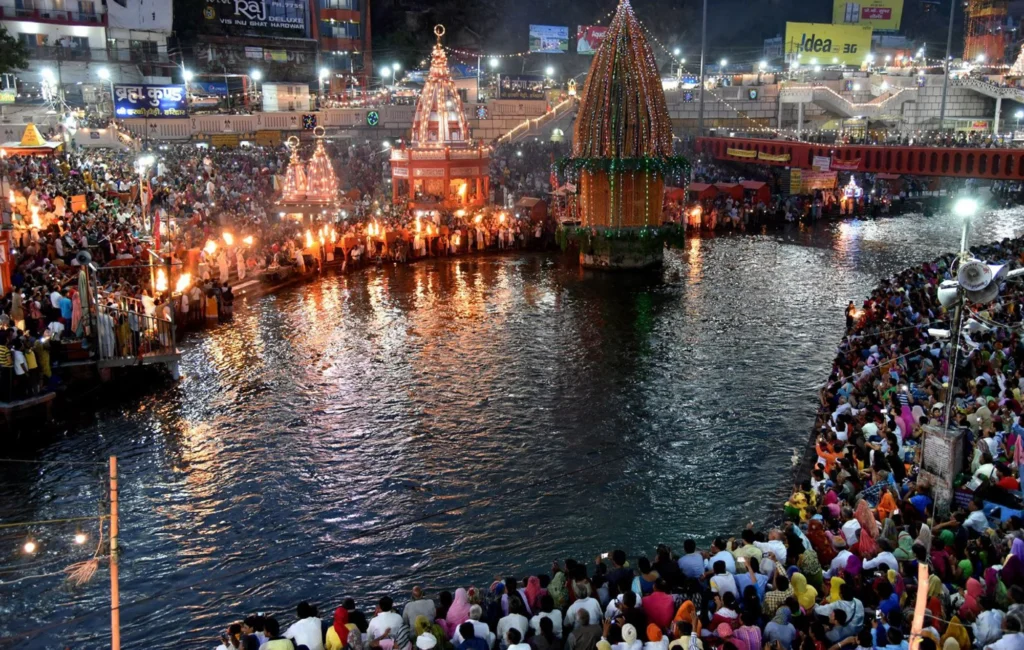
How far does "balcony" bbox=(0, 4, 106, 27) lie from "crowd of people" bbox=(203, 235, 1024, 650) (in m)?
48.7

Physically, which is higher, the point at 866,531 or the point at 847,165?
the point at 847,165

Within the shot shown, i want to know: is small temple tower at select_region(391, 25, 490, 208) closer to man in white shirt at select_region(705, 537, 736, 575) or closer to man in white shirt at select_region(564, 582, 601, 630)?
man in white shirt at select_region(705, 537, 736, 575)

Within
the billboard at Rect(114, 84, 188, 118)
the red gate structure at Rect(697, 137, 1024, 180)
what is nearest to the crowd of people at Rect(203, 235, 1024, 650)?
the red gate structure at Rect(697, 137, 1024, 180)

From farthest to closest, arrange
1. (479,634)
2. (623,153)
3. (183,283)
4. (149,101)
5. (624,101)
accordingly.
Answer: (149,101) → (623,153) → (624,101) → (183,283) → (479,634)

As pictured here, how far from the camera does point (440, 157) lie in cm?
3712

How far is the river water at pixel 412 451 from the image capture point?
427 inches

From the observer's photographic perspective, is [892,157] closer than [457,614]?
No

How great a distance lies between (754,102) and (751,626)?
184 ft

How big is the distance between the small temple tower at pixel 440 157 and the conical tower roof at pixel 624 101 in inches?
383

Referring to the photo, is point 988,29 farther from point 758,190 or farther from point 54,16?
point 54,16

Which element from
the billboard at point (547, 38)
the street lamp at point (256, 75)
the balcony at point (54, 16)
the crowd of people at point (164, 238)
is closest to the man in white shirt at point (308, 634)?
the crowd of people at point (164, 238)

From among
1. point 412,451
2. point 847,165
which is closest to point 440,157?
point 847,165

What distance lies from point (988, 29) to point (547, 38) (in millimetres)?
35699

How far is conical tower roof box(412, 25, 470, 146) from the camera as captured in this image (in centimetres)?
3809
